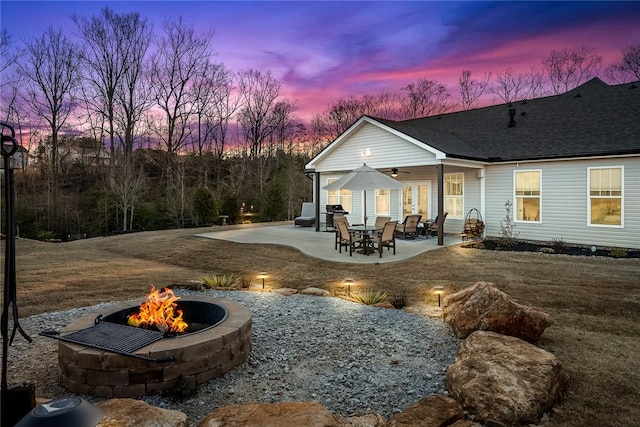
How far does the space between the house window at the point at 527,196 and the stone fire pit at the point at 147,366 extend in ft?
40.3

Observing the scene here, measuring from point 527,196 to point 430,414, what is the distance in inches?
471

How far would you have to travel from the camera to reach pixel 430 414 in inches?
116

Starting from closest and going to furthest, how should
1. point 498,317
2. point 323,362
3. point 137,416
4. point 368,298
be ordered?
1. point 137,416
2. point 323,362
3. point 498,317
4. point 368,298

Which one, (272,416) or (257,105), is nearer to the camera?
(272,416)

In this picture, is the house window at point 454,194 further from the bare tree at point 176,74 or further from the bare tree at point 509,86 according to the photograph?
the bare tree at point 176,74

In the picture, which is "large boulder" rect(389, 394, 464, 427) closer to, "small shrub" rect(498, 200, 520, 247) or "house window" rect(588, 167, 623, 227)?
"small shrub" rect(498, 200, 520, 247)

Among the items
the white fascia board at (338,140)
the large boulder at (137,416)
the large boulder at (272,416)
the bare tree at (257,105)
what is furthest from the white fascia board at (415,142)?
the bare tree at (257,105)

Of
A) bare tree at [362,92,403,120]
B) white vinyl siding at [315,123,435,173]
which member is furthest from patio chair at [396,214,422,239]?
bare tree at [362,92,403,120]

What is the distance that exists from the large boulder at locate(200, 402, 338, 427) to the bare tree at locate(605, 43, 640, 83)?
101 feet

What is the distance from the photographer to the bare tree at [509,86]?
92.8 feet

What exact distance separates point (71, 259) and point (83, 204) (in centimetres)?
1212

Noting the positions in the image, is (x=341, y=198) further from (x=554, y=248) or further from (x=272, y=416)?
(x=272, y=416)

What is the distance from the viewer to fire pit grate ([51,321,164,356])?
3393mm

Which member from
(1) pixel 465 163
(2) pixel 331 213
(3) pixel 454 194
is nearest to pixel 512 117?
(3) pixel 454 194
